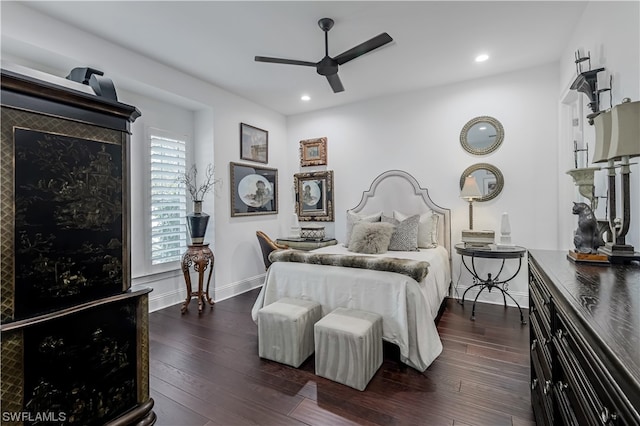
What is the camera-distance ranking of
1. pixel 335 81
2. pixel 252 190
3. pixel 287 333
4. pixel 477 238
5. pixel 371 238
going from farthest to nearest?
pixel 252 190, pixel 477 238, pixel 371 238, pixel 335 81, pixel 287 333

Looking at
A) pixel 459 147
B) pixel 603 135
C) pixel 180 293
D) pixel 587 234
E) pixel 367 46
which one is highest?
pixel 367 46

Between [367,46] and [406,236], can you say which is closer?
[367,46]

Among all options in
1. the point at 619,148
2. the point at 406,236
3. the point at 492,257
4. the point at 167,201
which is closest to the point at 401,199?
the point at 406,236

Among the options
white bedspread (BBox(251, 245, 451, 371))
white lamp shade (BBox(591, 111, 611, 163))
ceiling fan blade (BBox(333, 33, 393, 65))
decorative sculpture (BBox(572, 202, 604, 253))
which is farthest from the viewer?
ceiling fan blade (BBox(333, 33, 393, 65))

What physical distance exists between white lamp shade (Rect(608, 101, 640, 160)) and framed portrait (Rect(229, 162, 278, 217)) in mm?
4062

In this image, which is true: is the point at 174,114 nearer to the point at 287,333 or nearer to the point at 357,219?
the point at 357,219

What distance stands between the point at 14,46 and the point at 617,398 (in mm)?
4136

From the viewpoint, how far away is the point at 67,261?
4.33 feet

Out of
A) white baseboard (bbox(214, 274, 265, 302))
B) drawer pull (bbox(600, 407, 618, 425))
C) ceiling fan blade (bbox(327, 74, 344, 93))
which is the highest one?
ceiling fan blade (bbox(327, 74, 344, 93))

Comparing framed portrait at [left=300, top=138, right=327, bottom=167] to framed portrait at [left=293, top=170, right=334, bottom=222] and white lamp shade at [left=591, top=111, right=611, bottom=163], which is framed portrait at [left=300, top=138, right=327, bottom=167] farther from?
white lamp shade at [left=591, top=111, right=611, bottom=163]

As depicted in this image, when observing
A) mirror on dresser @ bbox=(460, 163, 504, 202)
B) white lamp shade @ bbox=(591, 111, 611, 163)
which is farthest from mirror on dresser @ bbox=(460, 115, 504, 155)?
white lamp shade @ bbox=(591, 111, 611, 163)

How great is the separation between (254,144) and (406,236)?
2.82 meters

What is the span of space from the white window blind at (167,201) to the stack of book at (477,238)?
3.75 m

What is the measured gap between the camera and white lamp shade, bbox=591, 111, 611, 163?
1443mm
